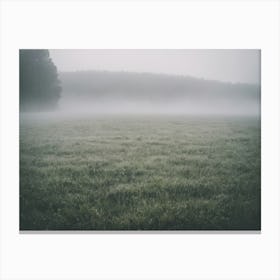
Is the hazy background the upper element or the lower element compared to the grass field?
upper

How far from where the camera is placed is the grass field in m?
7.04

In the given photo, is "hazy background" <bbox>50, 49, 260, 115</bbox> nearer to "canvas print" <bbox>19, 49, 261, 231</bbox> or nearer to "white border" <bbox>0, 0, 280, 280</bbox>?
"canvas print" <bbox>19, 49, 261, 231</bbox>

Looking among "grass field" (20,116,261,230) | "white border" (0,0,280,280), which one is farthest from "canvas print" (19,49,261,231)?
"white border" (0,0,280,280)

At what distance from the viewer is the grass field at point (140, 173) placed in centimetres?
704

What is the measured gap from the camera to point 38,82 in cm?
739

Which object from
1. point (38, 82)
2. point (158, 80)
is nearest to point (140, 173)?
point (158, 80)

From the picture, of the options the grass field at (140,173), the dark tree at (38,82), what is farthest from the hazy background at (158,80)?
the grass field at (140,173)

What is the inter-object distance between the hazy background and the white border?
18cm

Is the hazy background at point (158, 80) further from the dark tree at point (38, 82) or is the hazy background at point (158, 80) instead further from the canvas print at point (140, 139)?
the dark tree at point (38, 82)

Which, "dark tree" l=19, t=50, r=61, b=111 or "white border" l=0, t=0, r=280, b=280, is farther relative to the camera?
"dark tree" l=19, t=50, r=61, b=111

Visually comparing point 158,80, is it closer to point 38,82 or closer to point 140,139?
point 140,139
